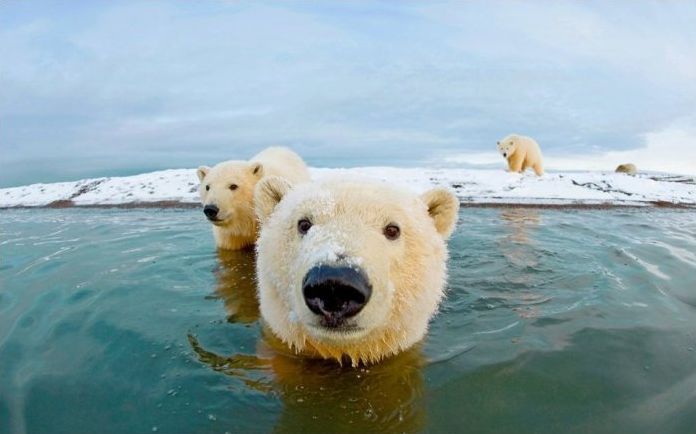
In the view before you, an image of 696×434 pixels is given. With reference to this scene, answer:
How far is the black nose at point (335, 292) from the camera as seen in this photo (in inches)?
95.0

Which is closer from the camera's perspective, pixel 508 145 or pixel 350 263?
pixel 350 263

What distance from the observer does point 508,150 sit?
19859 mm

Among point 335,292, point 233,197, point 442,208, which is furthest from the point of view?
point 233,197

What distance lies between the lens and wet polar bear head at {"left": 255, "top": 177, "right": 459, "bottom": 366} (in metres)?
2.55

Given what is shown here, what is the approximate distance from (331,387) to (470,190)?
46.5 ft

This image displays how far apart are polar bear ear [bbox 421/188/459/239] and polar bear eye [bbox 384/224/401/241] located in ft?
2.59

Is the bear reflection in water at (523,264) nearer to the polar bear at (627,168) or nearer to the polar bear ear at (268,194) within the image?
the polar bear ear at (268,194)

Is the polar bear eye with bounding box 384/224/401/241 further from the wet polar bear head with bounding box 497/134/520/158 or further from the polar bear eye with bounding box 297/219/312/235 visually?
the wet polar bear head with bounding box 497/134/520/158

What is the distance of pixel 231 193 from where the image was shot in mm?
7496

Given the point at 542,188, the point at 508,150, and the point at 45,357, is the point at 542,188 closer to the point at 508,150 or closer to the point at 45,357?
the point at 508,150

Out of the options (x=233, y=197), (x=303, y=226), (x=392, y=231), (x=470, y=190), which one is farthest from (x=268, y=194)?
(x=470, y=190)

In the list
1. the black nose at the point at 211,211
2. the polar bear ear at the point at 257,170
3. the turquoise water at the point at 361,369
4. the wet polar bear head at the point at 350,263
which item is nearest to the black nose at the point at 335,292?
the wet polar bear head at the point at 350,263

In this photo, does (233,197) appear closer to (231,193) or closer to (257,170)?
(231,193)

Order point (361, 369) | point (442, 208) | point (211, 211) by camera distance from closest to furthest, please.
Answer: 1. point (361, 369)
2. point (442, 208)
3. point (211, 211)
